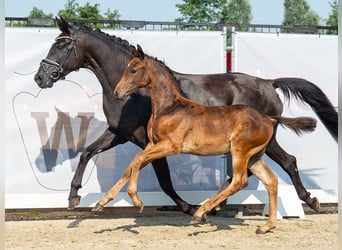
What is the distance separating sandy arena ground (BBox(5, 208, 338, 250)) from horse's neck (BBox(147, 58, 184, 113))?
1270 mm

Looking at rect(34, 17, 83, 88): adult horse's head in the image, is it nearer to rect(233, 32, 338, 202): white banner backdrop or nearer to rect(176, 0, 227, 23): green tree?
rect(233, 32, 338, 202): white banner backdrop

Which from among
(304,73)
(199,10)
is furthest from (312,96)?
(199,10)

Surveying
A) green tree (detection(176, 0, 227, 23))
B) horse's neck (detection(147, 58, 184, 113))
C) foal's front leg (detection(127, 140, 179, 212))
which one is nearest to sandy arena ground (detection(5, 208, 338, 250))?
foal's front leg (detection(127, 140, 179, 212))

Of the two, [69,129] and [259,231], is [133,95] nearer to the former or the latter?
[69,129]

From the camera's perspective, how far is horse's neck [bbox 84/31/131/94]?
6.66m

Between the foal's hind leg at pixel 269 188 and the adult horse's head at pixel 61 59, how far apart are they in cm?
219

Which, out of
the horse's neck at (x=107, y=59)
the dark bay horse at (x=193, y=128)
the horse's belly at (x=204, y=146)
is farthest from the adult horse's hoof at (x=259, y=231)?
the horse's neck at (x=107, y=59)

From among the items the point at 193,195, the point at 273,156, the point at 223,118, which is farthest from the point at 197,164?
the point at 223,118

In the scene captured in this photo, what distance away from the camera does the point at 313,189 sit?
7.86 m

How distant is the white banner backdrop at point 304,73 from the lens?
778 centimetres

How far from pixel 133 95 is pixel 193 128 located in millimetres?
1007

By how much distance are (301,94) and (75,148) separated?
2.80 metres

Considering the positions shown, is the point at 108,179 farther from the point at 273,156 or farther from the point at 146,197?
the point at 273,156

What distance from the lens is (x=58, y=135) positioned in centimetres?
762
